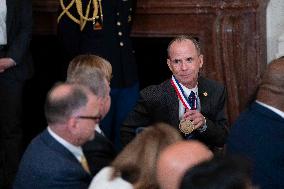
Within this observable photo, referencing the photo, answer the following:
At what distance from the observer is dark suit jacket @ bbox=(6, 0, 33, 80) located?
4.27 metres

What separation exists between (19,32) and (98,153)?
1797 mm

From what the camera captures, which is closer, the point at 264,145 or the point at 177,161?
the point at 177,161

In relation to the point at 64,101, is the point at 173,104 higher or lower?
lower

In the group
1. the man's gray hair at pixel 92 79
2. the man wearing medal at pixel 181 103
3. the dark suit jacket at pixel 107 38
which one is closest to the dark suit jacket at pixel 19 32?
the dark suit jacket at pixel 107 38

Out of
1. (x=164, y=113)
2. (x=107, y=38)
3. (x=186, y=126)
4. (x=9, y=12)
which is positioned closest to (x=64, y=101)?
(x=186, y=126)

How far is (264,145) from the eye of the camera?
2.46 metres

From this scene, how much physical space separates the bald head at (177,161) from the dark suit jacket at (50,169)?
1.94ft

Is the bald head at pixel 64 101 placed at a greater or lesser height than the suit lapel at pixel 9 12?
lesser

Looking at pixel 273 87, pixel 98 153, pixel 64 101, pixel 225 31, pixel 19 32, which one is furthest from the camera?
pixel 225 31

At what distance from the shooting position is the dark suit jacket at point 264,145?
8.07 ft

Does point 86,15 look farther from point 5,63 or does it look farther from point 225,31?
point 225,31

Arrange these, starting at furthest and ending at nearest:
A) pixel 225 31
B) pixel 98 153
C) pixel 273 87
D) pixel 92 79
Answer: pixel 225 31
pixel 92 79
pixel 98 153
pixel 273 87

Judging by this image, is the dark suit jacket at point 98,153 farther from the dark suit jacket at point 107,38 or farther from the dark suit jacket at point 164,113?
the dark suit jacket at point 107,38

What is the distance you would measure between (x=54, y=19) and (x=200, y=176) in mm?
3496
